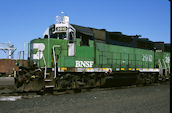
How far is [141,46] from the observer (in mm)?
15977

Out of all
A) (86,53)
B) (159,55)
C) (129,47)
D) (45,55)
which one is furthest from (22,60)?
(159,55)

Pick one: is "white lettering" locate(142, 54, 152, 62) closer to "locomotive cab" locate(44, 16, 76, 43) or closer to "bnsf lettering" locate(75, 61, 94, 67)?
"bnsf lettering" locate(75, 61, 94, 67)

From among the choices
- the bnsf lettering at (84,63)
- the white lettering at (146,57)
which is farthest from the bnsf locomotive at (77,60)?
the white lettering at (146,57)

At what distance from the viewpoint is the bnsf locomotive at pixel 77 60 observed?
9.47m

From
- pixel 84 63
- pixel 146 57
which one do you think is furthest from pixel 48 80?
pixel 146 57

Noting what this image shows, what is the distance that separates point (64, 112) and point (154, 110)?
2816mm

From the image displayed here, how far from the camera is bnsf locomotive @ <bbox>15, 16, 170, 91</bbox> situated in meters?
9.47

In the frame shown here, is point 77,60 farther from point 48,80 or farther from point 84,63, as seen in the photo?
point 48,80

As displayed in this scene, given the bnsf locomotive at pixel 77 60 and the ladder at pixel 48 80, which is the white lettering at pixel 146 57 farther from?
the ladder at pixel 48 80

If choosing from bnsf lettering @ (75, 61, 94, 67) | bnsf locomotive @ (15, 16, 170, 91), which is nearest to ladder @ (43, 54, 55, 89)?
bnsf locomotive @ (15, 16, 170, 91)

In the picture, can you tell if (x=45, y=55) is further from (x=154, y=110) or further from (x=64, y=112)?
(x=154, y=110)

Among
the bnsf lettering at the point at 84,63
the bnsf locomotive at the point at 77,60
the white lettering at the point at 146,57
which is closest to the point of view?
the bnsf locomotive at the point at 77,60

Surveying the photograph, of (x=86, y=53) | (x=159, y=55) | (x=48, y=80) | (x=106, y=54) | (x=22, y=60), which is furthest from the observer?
(x=159, y=55)

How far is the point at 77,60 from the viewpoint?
35.2 ft
